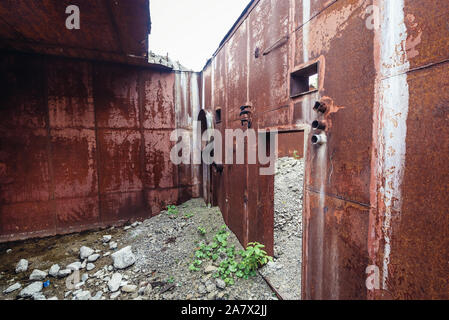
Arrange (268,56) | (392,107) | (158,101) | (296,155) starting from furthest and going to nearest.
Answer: (296,155), (158,101), (268,56), (392,107)

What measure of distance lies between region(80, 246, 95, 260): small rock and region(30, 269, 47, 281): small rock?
565 mm

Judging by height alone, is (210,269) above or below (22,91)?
below

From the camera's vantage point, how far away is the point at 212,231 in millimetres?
4348

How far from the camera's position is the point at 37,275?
3203mm

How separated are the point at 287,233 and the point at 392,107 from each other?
3.52 m

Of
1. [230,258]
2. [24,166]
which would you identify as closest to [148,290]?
[230,258]

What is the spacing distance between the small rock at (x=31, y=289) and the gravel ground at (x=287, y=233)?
3.65 meters

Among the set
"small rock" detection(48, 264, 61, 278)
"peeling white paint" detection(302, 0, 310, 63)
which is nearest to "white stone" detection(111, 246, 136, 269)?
"small rock" detection(48, 264, 61, 278)

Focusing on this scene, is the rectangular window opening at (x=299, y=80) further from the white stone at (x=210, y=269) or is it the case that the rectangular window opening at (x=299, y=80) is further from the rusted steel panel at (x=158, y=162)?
the rusted steel panel at (x=158, y=162)

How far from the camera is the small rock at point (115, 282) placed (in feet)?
9.76

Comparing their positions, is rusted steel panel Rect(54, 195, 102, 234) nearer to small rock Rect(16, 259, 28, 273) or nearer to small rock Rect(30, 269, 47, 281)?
small rock Rect(16, 259, 28, 273)

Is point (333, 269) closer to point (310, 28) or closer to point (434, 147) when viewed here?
point (434, 147)

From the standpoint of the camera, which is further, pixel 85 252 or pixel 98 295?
pixel 85 252

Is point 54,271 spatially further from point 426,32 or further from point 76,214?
point 426,32
